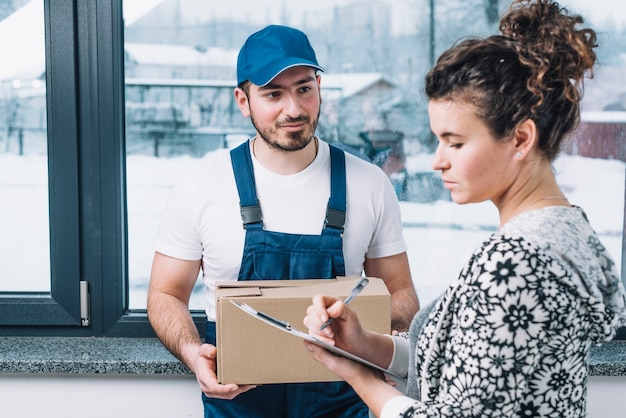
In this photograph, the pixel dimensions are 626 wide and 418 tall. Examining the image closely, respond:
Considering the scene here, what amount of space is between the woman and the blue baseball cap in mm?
651

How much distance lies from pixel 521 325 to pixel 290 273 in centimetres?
78

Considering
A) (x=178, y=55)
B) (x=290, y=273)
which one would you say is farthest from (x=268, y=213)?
(x=178, y=55)

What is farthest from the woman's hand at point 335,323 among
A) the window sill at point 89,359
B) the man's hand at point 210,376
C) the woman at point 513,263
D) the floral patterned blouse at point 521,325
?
the window sill at point 89,359

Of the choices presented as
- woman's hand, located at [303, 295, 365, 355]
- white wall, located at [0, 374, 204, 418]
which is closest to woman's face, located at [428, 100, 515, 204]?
woman's hand, located at [303, 295, 365, 355]

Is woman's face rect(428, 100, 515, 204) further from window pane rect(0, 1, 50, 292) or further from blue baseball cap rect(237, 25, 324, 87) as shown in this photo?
window pane rect(0, 1, 50, 292)

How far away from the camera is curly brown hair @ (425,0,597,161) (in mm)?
1007

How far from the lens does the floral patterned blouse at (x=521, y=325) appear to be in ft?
3.01

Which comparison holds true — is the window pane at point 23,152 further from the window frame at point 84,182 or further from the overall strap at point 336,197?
the overall strap at point 336,197

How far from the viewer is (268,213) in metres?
1.71

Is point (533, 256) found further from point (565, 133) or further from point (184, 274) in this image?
point (184, 274)

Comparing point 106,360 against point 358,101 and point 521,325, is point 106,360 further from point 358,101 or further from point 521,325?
point 521,325

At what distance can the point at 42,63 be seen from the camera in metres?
2.13

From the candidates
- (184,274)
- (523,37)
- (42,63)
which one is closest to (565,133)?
(523,37)

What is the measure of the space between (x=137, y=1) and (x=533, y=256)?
1525 mm
